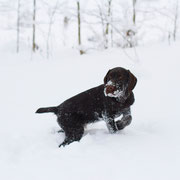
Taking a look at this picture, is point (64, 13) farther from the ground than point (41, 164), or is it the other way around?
point (64, 13)

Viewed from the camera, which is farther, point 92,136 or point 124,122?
point 124,122

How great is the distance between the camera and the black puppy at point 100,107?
12.0 feet

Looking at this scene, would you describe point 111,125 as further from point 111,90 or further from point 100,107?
point 111,90

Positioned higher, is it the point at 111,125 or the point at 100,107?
the point at 100,107

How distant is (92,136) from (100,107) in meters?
0.43

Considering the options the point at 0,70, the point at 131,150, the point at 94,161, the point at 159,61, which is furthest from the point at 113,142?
the point at 0,70

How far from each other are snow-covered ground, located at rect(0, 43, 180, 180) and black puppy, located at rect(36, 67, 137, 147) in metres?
0.18

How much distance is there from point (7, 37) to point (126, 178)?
58.3ft

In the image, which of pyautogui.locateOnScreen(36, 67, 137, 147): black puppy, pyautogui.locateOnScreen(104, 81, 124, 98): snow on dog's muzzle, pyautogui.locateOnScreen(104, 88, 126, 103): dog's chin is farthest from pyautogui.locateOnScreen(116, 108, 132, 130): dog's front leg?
pyautogui.locateOnScreen(104, 81, 124, 98): snow on dog's muzzle

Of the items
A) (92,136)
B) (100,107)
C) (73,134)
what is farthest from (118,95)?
(73,134)

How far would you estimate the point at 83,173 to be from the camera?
260 cm

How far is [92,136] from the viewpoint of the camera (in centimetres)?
370

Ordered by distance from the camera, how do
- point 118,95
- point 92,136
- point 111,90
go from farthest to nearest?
point 92,136
point 118,95
point 111,90

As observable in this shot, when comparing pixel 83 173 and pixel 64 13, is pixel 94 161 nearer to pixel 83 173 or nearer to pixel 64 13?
pixel 83 173
